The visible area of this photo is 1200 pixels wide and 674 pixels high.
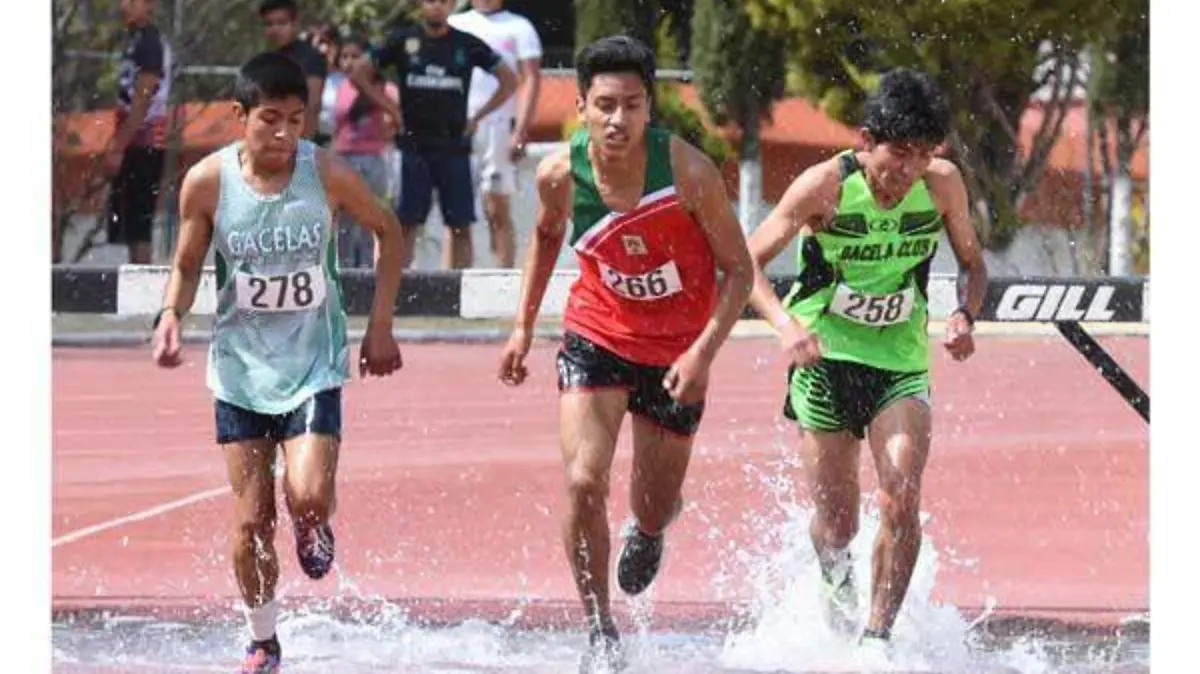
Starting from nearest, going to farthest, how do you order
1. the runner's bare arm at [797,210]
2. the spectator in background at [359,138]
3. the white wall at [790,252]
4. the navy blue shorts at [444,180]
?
the runner's bare arm at [797,210] → the navy blue shorts at [444,180] → the spectator in background at [359,138] → the white wall at [790,252]

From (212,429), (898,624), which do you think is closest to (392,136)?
(212,429)

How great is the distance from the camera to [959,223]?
9.15 metres

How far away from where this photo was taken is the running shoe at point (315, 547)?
8602mm

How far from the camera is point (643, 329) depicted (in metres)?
8.93

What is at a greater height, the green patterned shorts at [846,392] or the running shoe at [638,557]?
the green patterned shorts at [846,392]

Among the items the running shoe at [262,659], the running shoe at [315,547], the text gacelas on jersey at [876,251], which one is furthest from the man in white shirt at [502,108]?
the running shoe at [262,659]

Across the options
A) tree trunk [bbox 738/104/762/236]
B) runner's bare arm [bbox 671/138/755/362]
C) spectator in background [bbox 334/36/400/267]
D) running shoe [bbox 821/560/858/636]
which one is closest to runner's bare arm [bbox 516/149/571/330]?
runner's bare arm [bbox 671/138/755/362]

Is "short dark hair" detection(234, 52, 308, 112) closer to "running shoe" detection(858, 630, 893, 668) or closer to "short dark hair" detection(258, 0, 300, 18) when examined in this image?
"running shoe" detection(858, 630, 893, 668)

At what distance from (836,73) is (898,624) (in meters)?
13.3

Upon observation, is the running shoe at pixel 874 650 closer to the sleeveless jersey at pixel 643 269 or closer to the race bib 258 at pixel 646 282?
the sleeveless jersey at pixel 643 269

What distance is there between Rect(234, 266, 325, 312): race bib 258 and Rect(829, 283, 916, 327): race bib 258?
1488 mm

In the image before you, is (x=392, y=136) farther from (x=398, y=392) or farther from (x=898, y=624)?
(x=898, y=624)

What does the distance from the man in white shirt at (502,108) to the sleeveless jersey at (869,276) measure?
7.31 metres

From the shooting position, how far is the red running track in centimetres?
1076
